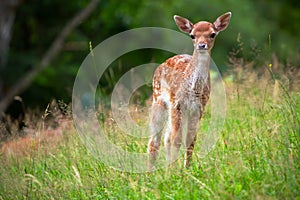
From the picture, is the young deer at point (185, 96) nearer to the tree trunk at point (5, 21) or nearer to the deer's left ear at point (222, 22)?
the deer's left ear at point (222, 22)

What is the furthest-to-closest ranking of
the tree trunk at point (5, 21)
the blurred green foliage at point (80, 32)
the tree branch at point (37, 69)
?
the blurred green foliage at point (80, 32) < the tree branch at point (37, 69) < the tree trunk at point (5, 21)

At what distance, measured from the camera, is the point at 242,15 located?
26891 millimetres

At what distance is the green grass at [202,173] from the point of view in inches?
200

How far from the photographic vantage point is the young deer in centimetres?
684

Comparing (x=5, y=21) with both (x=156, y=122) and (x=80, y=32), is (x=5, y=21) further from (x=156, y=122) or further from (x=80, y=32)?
(x=156, y=122)

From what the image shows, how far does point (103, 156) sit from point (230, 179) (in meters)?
1.89

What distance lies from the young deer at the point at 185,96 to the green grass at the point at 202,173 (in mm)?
261

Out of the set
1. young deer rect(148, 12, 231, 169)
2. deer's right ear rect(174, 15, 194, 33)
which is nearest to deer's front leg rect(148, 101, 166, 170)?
young deer rect(148, 12, 231, 169)

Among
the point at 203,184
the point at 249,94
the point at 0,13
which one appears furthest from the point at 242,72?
the point at 0,13

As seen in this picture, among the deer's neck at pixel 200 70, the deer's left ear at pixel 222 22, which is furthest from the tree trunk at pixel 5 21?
the deer's neck at pixel 200 70

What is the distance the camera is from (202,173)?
571 cm

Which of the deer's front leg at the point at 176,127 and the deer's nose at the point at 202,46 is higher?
the deer's nose at the point at 202,46

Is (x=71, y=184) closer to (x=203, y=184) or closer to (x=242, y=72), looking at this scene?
(x=203, y=184)

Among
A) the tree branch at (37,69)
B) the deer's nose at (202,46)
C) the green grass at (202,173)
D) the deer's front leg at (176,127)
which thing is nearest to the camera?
the green grass at (202,173)
